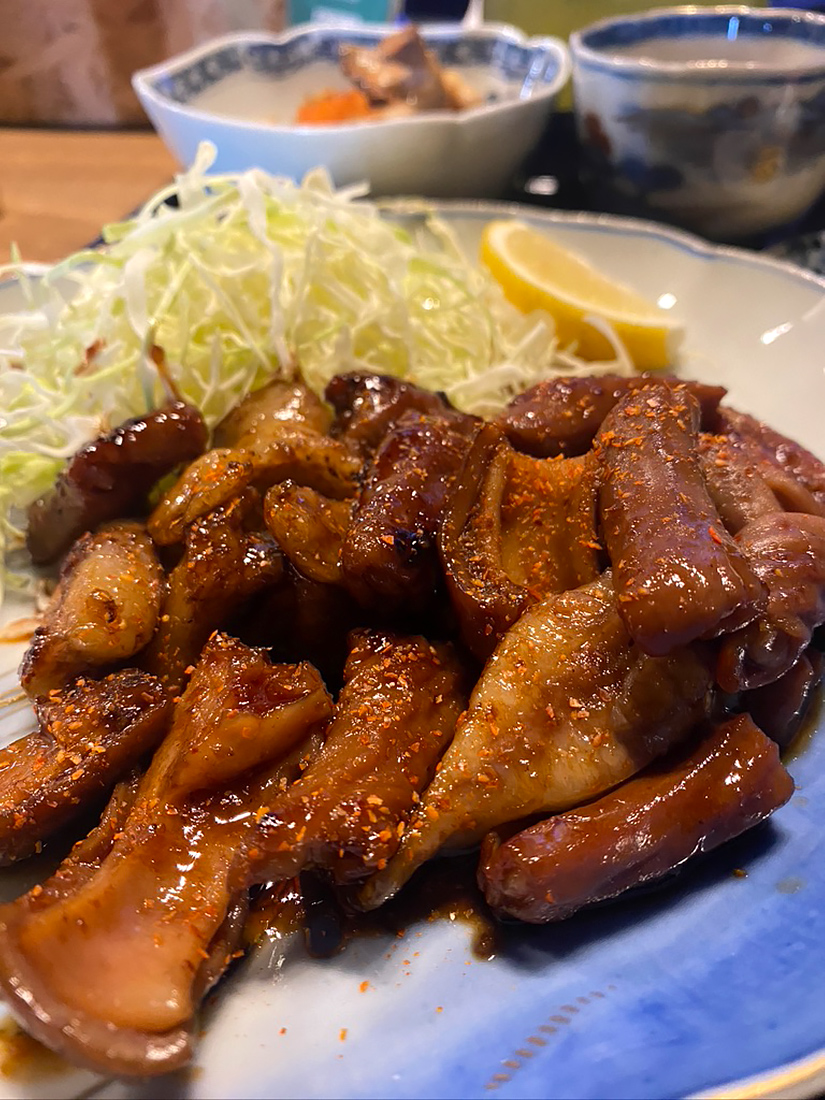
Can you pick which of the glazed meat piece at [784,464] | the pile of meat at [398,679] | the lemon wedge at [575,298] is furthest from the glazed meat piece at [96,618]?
the lemon wedge at [575,298]

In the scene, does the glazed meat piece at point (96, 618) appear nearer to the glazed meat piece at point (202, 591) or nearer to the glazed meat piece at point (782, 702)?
the glazed meat piece at point (202, 591)

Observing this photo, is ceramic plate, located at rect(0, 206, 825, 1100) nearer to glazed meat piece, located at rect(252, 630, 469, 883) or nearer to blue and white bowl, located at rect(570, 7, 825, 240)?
glazed meat piece, located at rect(252, 630, 469, 883)

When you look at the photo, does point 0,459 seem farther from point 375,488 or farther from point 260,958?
point 260,958

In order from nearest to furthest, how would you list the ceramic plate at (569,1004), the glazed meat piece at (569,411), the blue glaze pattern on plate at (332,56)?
the ceramic plate at (569,1004), the glazed meat piece at (569,411), the blue glaze pattern on plate at (332,56)

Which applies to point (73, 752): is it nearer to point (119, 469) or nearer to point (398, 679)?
point (398, 679)

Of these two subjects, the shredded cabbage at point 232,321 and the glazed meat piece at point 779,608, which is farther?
the shredded cabbage at point 232,321

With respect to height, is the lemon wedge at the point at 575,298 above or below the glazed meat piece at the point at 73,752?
above
